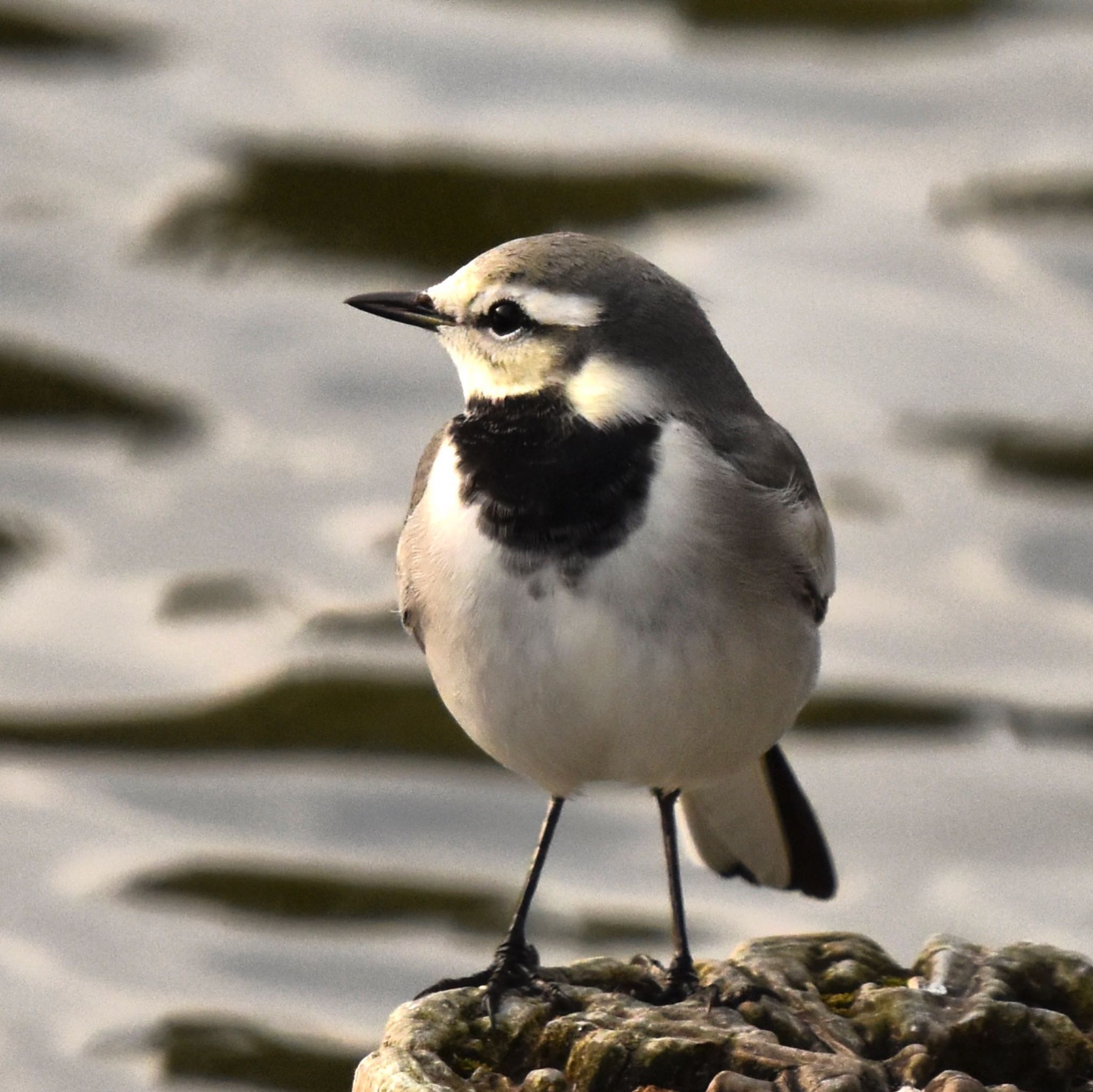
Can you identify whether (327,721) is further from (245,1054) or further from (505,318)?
Result: (505,318)

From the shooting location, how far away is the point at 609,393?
5969mm

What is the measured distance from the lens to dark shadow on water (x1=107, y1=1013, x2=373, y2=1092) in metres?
10.3

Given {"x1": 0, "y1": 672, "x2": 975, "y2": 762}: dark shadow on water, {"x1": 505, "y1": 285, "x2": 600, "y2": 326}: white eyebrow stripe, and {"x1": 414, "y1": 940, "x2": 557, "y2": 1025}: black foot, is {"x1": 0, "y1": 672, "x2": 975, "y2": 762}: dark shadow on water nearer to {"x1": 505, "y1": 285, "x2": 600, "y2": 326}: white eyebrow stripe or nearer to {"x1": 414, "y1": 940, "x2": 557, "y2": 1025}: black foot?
{"x1": 414, "y1": 940, "x2": 557, "y2": 1025}: black foot

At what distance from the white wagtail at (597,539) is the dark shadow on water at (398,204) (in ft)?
25.3

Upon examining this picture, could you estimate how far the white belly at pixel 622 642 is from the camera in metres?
5.80

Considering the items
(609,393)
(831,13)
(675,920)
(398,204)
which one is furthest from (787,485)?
(831,13)

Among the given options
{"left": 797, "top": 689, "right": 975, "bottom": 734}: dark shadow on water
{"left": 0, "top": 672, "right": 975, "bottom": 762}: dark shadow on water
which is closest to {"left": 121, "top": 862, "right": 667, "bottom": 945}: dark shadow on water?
{"left": 0, "top": 672, "right": 975, "bottom": 762}: dark shadow on water

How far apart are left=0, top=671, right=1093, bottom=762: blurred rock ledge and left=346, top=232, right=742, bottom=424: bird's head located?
6.50 m

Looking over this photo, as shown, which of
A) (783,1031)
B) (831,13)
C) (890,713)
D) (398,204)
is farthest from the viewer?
(831,13)

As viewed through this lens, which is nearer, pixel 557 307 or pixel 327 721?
pixel 557 307

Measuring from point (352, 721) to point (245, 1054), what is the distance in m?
2.41

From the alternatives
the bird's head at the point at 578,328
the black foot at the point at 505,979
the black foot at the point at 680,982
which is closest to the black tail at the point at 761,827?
the black foot at the point at 680,982

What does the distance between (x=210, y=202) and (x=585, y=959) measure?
29.9 ft

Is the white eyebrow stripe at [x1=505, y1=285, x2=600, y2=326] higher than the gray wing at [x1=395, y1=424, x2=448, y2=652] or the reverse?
higher
